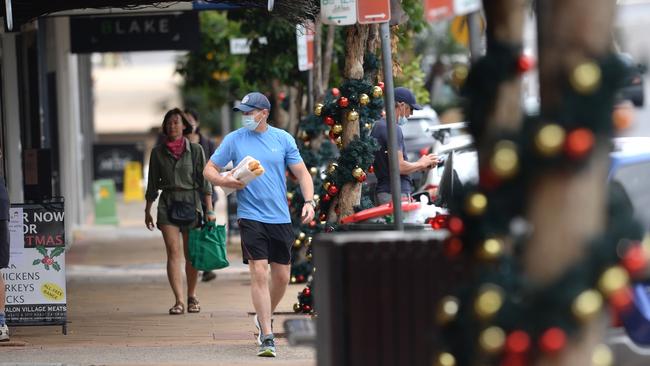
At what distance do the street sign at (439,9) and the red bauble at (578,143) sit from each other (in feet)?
3.53

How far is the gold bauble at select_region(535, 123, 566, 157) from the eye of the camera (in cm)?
495

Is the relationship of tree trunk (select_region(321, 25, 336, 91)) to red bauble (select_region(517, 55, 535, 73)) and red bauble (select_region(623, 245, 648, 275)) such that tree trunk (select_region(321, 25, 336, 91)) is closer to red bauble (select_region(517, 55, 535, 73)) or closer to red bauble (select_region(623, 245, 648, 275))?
red bauble (select_region(517, 55, 535, 73))

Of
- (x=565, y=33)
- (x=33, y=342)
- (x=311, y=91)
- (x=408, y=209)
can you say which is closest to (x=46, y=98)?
(x=311, y=91)

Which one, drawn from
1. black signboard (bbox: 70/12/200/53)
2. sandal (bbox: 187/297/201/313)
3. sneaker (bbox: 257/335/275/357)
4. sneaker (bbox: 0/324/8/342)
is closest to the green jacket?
sandal (bbox: 187/297/201/313)

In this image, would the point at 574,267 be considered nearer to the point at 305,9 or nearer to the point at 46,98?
the point at 305,9

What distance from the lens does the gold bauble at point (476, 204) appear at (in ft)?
17.2

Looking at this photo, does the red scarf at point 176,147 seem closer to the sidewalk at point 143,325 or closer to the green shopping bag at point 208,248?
the green shopping bag at point 208,248

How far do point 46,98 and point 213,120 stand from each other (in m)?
23.0

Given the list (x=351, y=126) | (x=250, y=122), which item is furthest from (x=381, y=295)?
(x=351, y=126)

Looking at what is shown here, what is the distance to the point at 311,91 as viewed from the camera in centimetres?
1588

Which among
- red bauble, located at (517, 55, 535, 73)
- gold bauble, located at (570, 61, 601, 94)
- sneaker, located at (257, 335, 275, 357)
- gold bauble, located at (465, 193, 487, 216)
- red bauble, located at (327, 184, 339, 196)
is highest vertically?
red bauble, located at (517, 55, 535, 73)

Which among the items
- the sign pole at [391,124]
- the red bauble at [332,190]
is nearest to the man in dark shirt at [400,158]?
the red bauble at [332,190]

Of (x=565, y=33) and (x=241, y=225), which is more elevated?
(x=565, y=33)

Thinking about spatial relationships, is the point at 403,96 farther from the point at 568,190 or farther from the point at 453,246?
the point at 568,190
